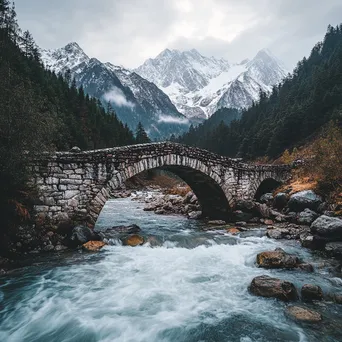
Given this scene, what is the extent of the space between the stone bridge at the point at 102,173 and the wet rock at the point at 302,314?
26.3 feet

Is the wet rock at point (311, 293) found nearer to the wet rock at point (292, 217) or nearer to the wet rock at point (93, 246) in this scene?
the wet rock at point (93, 246)

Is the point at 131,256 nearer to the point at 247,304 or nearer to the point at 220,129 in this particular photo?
the point at 247,304

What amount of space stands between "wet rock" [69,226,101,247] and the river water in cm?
59

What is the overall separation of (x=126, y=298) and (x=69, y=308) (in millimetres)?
1430

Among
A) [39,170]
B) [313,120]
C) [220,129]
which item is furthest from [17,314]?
[220,129]

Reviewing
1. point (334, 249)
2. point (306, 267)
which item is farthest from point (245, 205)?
point (306, 267)

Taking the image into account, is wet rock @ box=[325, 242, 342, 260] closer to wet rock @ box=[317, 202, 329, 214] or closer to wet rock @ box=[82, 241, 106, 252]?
wet rock @ box=[317, 202, 329, 214]

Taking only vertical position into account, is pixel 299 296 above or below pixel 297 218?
below

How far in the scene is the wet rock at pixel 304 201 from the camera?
16.1 metres

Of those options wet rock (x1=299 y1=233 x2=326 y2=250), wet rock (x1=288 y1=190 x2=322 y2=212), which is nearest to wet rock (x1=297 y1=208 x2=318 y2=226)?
wet rock (x1=288 y1=190 x2=322 y2=212)

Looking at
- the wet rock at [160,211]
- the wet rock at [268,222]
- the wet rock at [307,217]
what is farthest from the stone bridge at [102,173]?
the wet rock at [160,211]

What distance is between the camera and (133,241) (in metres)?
12.3

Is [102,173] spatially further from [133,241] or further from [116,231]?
[116,231]

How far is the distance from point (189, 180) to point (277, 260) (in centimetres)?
950
